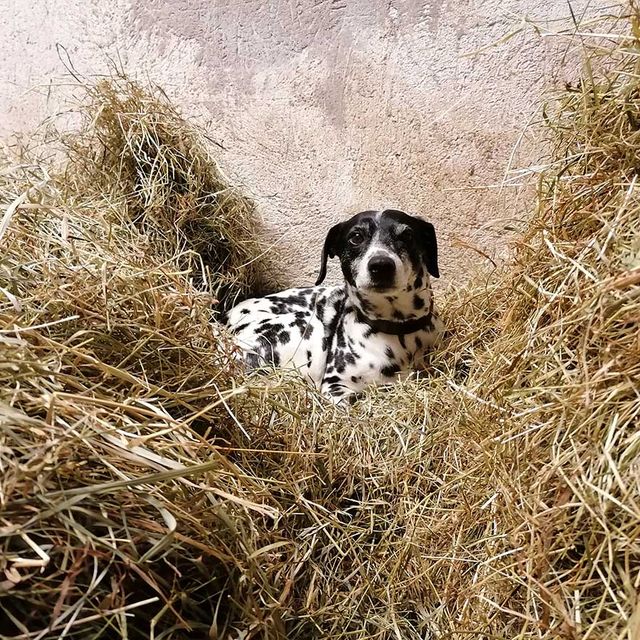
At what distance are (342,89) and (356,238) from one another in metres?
0.79

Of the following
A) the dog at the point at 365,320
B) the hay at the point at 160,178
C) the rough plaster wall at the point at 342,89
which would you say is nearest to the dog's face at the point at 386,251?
the dog at the point at 365,320

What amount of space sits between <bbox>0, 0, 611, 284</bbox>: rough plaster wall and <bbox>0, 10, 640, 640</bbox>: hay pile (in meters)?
0.99

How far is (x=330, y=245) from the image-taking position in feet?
10.2

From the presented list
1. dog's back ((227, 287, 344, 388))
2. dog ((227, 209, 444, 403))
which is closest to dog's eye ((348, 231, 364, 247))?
dog ((227, 209, 444, 403))

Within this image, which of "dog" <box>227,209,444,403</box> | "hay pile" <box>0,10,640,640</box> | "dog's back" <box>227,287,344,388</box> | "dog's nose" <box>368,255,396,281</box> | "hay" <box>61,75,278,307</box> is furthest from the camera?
"dog's back" <box>227,287,344,388</box>

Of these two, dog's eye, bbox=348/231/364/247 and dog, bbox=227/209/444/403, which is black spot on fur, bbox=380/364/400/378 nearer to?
dog, bbox=227/209/444/403

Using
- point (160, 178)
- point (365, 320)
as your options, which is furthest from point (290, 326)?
point (160, 178)

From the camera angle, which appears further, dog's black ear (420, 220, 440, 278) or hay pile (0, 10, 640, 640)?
dog's black ear (420, 220, 440, 278)

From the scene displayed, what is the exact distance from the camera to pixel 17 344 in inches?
58.3

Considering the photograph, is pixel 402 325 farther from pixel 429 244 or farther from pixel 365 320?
pixel 429 244

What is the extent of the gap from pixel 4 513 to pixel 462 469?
4.30 ft

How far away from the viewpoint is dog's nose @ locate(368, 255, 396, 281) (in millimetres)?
2787

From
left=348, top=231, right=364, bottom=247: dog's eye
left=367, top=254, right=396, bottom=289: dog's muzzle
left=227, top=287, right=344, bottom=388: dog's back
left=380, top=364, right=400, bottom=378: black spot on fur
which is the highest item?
left=348, top=231, right=364, bottom=247: dog's eye

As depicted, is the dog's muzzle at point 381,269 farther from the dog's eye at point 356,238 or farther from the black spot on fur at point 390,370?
the black spot on fur at point 390,370
